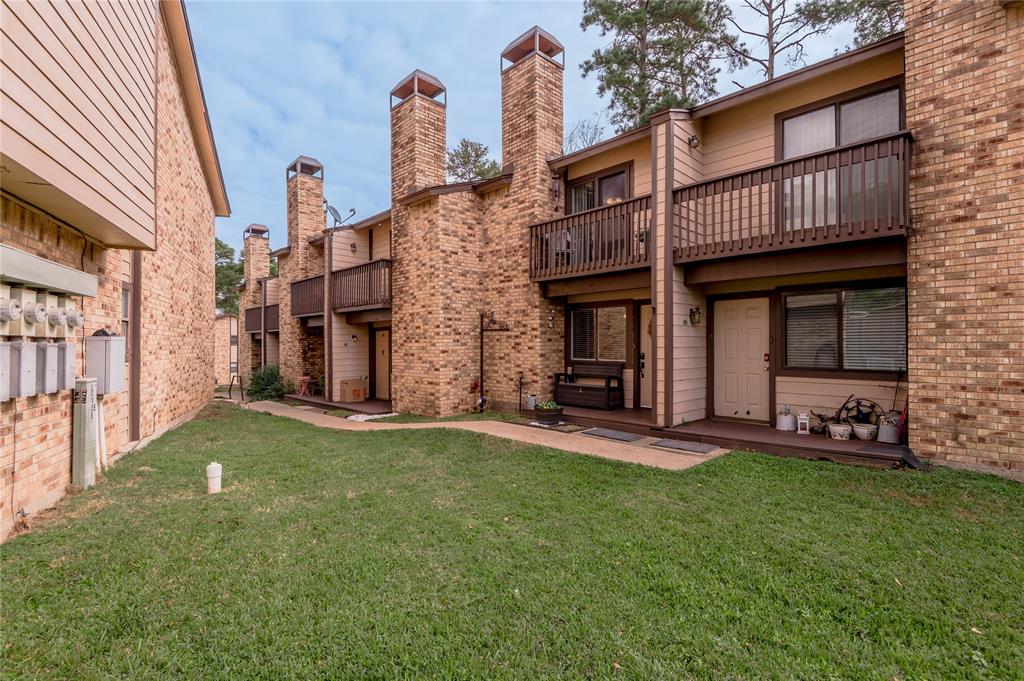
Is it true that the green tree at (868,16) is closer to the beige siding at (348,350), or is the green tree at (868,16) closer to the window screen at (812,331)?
the window screen at (812,331)

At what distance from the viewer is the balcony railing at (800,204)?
17.7 feet

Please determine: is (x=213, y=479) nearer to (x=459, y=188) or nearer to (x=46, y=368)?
(x=46, y=368)

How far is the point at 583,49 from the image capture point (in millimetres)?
15297

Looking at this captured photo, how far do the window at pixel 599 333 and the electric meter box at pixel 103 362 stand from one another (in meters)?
7.64

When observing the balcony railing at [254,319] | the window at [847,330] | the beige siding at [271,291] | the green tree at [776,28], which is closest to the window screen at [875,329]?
the window at [847,330]

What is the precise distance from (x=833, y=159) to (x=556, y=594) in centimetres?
621

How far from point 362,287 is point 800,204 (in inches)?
394

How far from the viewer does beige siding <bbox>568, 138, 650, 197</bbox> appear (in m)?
8.64

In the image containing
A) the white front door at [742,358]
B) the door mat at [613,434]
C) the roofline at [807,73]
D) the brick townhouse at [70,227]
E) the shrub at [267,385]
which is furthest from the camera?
the shrub at [267,385]

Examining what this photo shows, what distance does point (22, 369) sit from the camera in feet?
11.6

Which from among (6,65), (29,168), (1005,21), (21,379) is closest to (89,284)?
(21,379)

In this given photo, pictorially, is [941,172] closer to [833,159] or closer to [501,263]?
[833,159]

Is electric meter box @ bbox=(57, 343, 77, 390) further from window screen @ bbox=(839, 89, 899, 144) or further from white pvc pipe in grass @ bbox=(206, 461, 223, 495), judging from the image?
window screen @ bbox=(839, 89, 899, 144)

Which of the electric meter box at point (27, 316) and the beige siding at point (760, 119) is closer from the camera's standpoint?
the electric meter box at point (27, 316)
